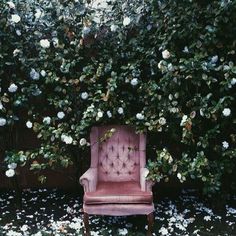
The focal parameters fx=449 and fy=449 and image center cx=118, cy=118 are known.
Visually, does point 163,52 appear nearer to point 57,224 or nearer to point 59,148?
point 59,148

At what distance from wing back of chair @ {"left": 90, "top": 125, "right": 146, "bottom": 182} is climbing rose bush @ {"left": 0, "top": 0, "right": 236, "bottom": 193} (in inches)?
4.6

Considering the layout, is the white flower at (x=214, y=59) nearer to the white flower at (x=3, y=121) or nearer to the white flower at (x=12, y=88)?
the white flower at (x=12, y=88)

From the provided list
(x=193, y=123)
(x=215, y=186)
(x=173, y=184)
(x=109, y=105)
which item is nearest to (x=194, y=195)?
(x=173, y=184)

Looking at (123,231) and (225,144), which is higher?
(225,144)

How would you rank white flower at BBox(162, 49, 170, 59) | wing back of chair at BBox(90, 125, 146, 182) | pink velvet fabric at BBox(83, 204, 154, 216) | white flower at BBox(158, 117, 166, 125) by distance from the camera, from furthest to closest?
wing back of chair at BBox(90, 125, 146, 182)
white flower at BBox(158, 117, 166, 125)
white flower at BBox(162, 49, 170, 59)
pink velvet fabric at BBox(83, 204, 154, 216)

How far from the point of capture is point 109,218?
3.86 m

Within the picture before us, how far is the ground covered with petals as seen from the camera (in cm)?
361

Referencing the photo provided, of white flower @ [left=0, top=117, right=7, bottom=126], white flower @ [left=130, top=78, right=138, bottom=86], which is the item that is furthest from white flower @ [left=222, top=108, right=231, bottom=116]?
white flower @ [left=0, top=117, right=7, bottom=126]

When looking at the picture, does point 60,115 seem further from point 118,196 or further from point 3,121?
point 118,196

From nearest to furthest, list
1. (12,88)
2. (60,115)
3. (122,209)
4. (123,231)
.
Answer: (122,209), (123,231), (12,88), (60,115)

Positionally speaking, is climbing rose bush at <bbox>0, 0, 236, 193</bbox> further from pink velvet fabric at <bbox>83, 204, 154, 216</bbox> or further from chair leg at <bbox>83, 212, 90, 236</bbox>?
chair leg at <bbox>83, 212, 90, 236</bbox>

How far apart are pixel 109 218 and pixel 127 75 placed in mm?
1234

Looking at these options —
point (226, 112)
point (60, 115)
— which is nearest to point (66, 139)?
point (60, 115)

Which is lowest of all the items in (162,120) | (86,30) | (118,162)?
(118,162)
